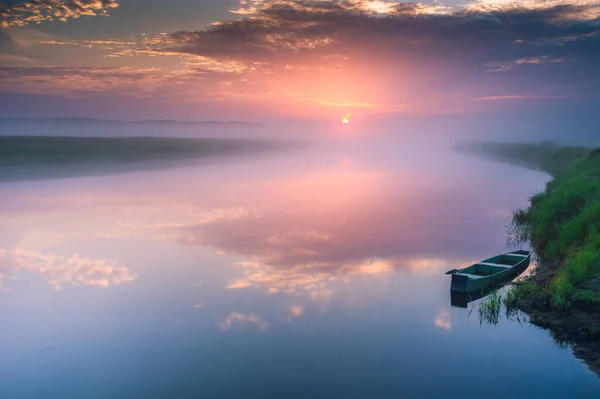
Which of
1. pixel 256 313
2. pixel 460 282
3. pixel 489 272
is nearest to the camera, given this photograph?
pixel 256 313

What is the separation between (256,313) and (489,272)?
484 inches

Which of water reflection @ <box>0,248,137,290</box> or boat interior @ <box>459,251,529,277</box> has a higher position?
boat interior @ <box>459,251,529,277</box>

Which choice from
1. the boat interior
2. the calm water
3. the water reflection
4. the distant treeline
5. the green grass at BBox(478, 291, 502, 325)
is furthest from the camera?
the distant treeline

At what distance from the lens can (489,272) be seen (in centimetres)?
2666

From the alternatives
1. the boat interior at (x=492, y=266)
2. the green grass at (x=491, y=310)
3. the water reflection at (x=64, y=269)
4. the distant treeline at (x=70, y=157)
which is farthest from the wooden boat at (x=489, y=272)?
the distant treeline at (x=70, y=157)

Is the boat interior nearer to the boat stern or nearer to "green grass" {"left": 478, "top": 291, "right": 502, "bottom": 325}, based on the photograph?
the boat stern

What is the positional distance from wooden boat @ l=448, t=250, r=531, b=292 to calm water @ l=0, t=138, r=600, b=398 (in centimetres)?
136

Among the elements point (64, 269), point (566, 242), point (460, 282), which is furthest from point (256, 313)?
point (566, 242)

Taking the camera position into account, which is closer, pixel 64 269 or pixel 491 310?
pixel 491 310

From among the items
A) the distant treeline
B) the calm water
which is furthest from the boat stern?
the distant treeline

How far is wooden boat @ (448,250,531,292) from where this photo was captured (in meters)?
24.3

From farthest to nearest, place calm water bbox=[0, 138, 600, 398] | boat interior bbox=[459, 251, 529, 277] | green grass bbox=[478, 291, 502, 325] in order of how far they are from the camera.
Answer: boat interior bbox=[459, 251, 529, 277], green grass bbox=[478, 291, 502, 325], calm water bbox=[0, 138, 600, 398]

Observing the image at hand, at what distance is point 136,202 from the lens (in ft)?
199

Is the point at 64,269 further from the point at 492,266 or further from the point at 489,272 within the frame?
the point at 492,266
